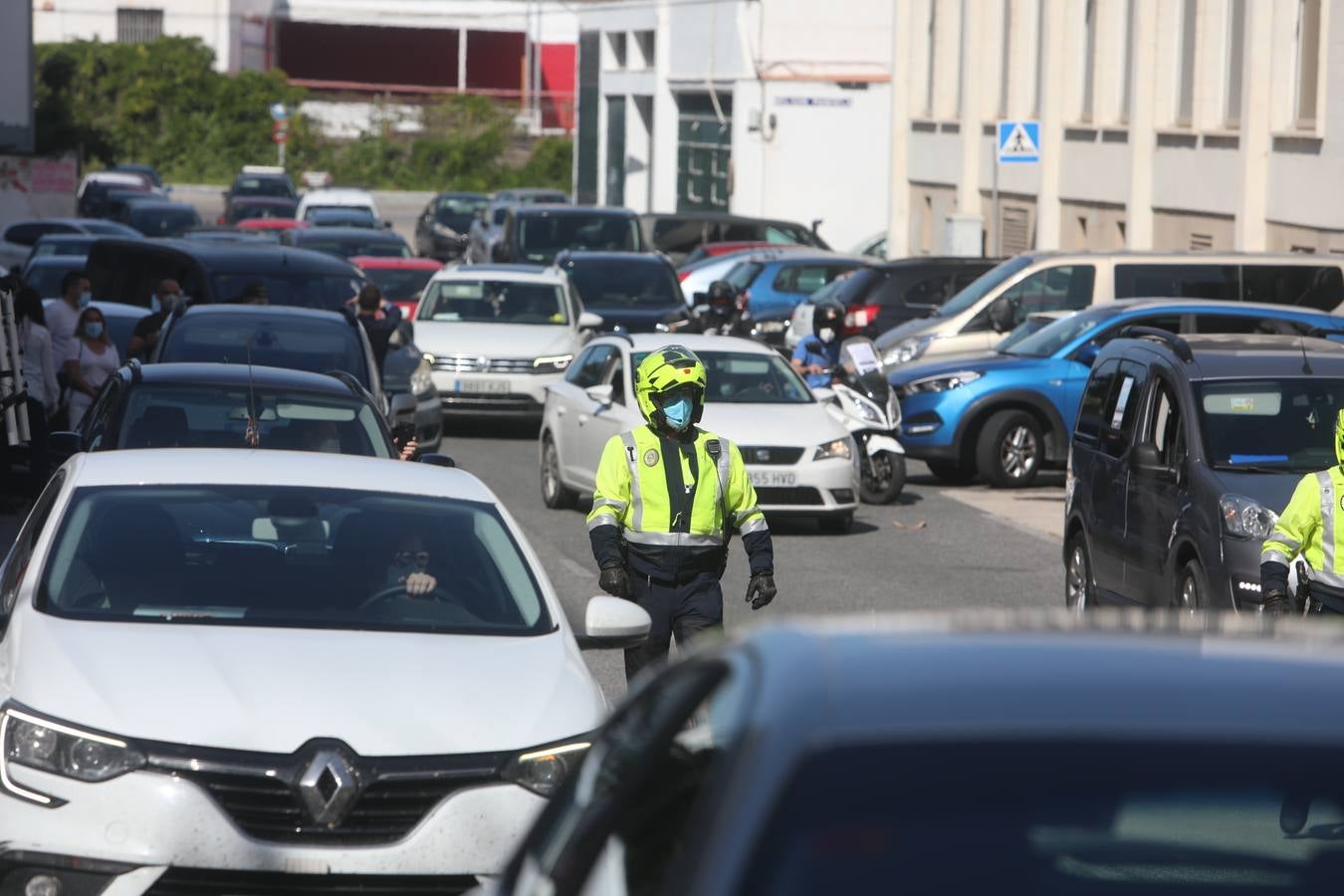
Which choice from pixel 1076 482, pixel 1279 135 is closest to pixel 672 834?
pixel 1076 482

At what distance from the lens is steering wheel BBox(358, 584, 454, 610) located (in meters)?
7.02

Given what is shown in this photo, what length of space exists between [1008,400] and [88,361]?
26.0 ft

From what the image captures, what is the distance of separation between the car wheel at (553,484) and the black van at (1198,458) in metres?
6.37

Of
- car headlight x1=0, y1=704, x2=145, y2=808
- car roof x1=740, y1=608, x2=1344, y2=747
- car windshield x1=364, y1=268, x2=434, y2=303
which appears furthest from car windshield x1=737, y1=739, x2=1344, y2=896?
car windshield x1=364, y1=268, x2=434, y2=303

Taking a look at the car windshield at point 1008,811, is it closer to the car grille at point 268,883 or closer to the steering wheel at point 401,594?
the car grille at point 268,883

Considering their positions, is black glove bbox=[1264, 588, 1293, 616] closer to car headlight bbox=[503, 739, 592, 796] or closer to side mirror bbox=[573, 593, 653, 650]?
side mirror bbox=[573, 593, 653, 650]

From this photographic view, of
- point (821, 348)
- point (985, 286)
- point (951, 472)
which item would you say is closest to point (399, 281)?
point (985, 286)

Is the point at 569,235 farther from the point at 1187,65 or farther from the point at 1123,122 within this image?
the point at 1187,65

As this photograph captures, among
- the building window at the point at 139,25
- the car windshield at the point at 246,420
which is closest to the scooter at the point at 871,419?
the car windshield at the point at 246,420

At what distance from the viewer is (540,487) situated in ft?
63.8

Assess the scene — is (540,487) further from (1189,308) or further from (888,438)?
(1189,308)

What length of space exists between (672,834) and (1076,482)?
1043 cm

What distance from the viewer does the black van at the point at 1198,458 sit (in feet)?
35.4

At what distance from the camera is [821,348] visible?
20.6 m
